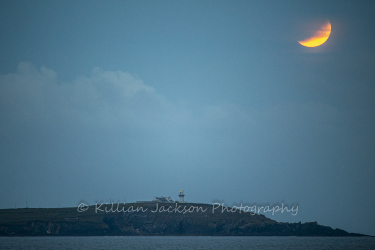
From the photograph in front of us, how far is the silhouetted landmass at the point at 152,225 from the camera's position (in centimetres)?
15412

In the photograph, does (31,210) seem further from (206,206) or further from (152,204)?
(206,206)

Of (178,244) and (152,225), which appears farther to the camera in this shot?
(152,225)

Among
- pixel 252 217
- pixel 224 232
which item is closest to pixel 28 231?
pixel 224 232

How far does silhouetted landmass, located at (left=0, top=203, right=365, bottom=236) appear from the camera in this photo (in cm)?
15412

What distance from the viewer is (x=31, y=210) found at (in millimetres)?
188125

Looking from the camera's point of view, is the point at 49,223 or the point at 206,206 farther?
the point at 206,206

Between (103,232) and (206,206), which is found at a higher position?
(206,206)

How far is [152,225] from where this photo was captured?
528 ft

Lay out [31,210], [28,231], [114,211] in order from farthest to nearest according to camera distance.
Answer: [31,210], [114,211], [28,231]

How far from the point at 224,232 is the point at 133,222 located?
114ft

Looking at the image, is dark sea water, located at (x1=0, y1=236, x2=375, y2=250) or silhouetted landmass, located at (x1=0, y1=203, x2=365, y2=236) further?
silhouetted landmass, located at (x1=0, y1=203, x2=365, y2=236)

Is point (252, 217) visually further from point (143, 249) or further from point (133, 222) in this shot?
point (143, 249)

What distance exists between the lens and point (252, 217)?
543 ft

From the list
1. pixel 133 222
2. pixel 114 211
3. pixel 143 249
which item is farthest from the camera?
pixel 114 211
